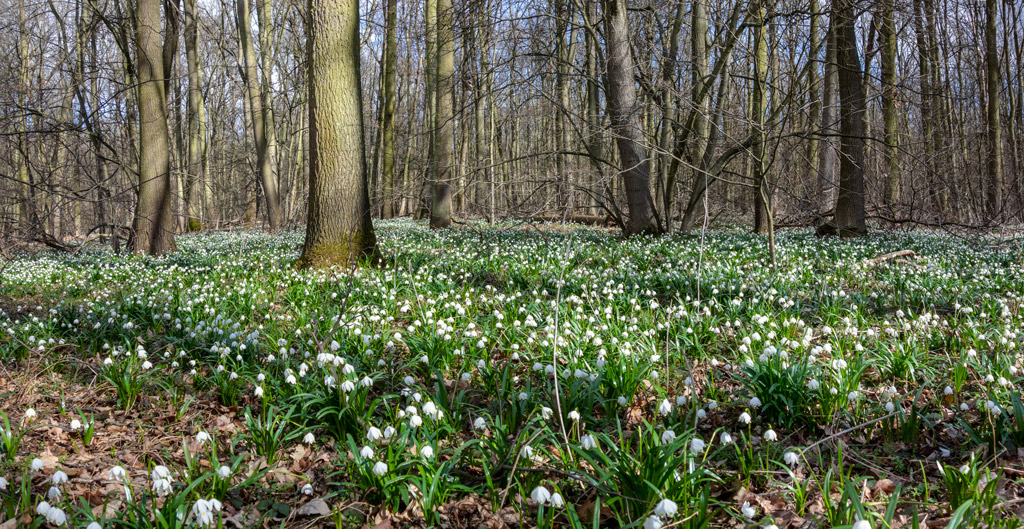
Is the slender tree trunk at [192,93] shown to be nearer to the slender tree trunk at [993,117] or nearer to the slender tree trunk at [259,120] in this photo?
the slender tree trunk at [259,120]

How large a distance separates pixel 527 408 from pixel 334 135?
17.7ft

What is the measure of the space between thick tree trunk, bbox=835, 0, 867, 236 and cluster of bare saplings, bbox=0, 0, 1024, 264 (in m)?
0.04

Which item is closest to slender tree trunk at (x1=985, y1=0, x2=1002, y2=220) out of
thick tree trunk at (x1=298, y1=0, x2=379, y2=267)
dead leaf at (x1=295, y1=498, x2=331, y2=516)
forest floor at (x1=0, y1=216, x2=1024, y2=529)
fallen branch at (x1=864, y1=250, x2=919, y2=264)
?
fallen branch at (x1=864, y1=250, x2=919, y2=264)

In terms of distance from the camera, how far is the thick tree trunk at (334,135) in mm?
7410

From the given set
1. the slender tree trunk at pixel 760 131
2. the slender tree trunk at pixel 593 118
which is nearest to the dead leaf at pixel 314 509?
the slender tree trunk at pixel 593 118

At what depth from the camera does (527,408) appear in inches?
131

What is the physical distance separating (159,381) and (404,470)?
225cm

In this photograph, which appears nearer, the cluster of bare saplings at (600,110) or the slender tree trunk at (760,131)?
the slender tree trunk at (760,131)

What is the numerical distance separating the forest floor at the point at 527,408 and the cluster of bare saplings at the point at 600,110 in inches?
42.4

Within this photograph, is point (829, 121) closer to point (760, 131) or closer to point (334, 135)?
point (760, 131)

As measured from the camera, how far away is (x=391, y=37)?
64.7 ft

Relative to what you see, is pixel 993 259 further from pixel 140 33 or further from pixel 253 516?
pixel 140 33

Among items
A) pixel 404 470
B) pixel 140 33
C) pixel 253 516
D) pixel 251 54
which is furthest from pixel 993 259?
pixel 251 54

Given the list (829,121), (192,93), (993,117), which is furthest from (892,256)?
(192,93)
